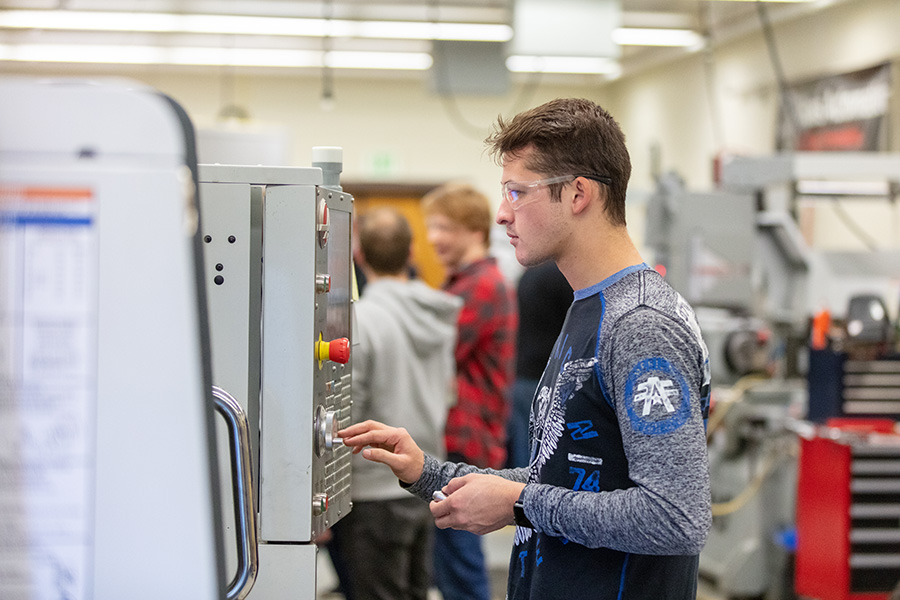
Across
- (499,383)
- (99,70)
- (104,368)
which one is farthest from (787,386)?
(99,70)

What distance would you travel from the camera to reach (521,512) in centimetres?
117

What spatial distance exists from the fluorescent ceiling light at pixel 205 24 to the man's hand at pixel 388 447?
4.15 metres

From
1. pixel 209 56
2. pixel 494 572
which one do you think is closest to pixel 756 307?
pixel 494 572

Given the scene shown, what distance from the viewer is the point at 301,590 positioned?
125 centimetres

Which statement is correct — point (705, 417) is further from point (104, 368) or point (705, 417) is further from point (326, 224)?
point (104, 368)

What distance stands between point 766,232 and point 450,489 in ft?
9.30

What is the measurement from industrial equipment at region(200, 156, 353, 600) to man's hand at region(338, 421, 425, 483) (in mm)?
92

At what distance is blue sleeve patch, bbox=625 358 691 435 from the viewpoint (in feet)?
3.51

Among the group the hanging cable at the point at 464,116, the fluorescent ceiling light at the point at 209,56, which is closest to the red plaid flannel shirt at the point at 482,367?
the fluorescent ceiling light at the point at 209,56

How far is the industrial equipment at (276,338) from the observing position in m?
1.21

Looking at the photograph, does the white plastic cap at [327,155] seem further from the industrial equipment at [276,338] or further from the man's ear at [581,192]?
the man's ear at [581,192]

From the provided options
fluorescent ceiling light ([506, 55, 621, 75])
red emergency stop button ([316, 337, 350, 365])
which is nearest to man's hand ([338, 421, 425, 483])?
red emergency stop button ([316, 337, 350, 365])

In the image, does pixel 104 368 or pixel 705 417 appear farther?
pixel 705 417

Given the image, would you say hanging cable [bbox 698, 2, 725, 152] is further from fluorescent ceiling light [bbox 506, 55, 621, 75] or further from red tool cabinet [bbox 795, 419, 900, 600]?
red tool cabinet [bbox 795, 419, 900, 600]
